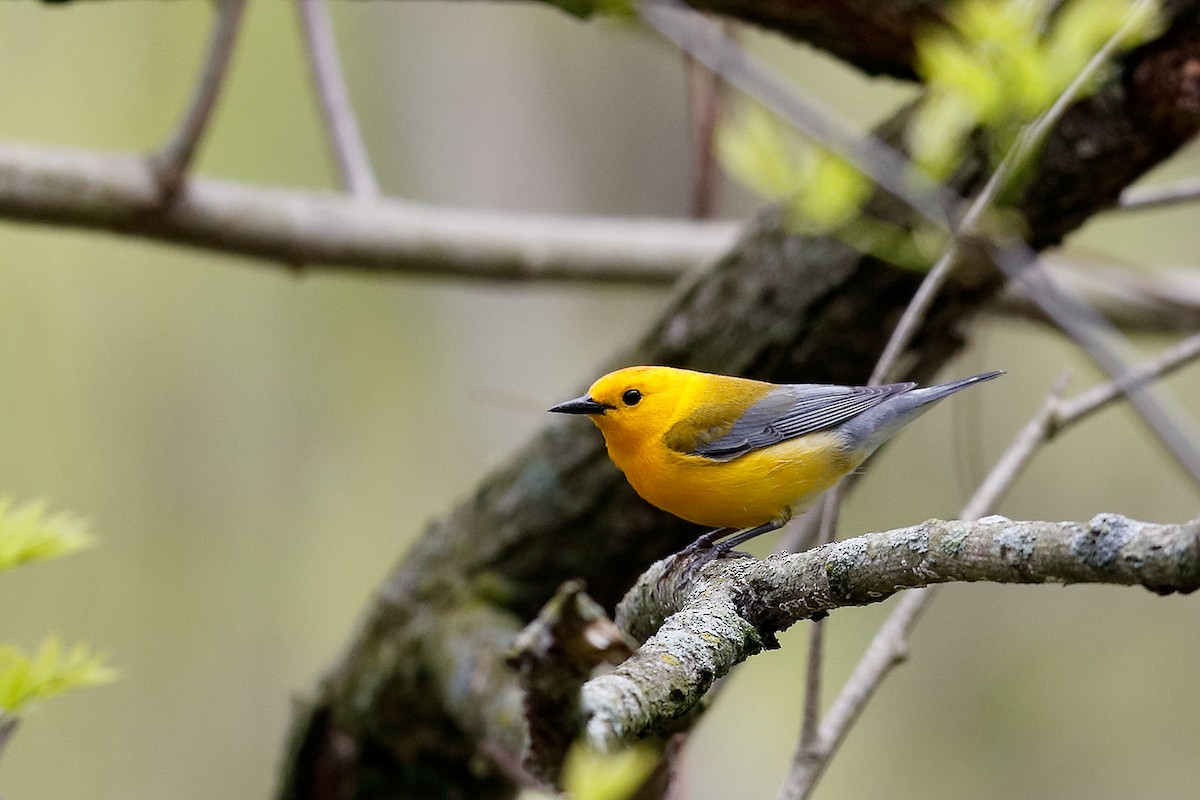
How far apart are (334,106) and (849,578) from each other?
4189 millimetres

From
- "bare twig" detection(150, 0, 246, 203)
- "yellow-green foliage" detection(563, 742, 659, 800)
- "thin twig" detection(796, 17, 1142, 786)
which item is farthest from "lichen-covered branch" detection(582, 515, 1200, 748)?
"bare twig" detection(150, 0, 246, 203)

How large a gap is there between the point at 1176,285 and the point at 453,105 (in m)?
5.63

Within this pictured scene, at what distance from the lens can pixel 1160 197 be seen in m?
3.76

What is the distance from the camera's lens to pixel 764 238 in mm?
3764

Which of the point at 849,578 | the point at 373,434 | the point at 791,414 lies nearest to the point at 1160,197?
the point at 791,414

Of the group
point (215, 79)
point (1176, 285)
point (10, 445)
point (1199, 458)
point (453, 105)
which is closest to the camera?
point (1199, 458)

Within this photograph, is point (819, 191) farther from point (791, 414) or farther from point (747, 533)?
point (747, 533)

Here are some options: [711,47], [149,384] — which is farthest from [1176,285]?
[149,384]

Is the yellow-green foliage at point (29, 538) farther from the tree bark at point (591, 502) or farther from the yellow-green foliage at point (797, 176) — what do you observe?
the yellow-green foliage at point (797, 176)

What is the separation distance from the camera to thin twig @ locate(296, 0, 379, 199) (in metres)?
4.91

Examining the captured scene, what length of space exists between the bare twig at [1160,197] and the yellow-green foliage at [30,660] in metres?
3.36

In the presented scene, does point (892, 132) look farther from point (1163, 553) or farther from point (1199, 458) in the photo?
point (1163, 553)

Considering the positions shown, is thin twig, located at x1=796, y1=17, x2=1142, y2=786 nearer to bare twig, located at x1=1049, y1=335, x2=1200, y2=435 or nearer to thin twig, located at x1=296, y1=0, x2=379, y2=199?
bare twig, located at x1=1049, y1=335, x2=1200, y2=435

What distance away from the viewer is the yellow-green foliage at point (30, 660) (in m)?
1.82
